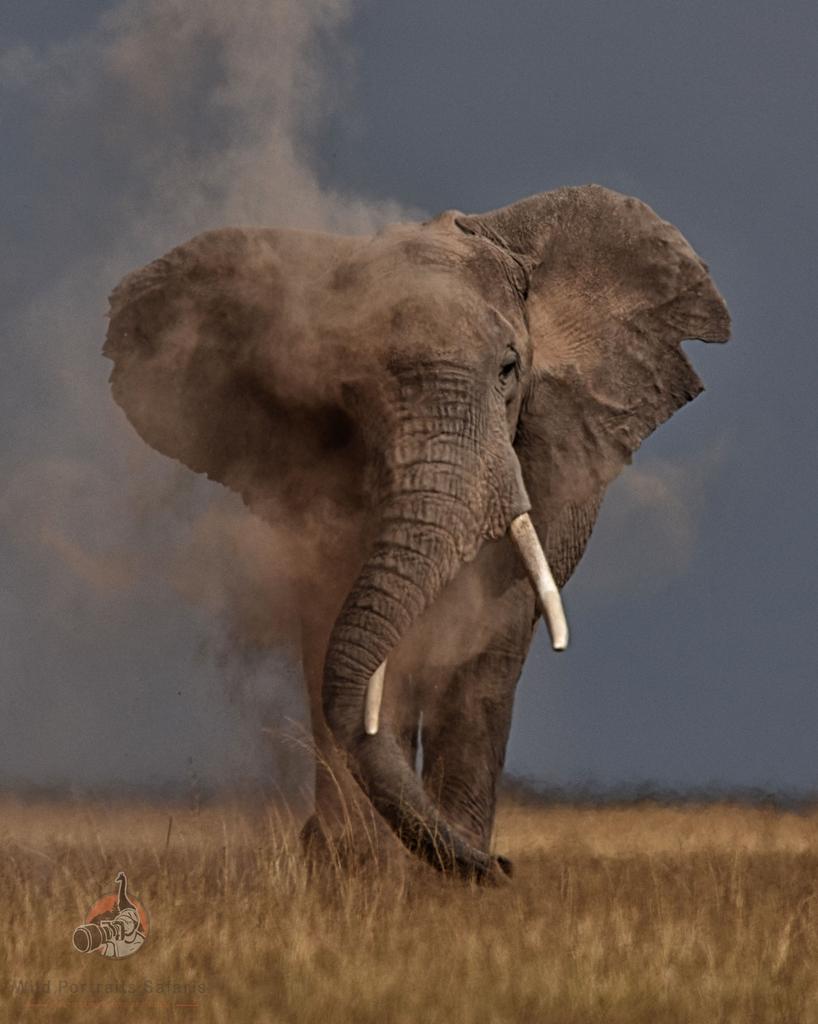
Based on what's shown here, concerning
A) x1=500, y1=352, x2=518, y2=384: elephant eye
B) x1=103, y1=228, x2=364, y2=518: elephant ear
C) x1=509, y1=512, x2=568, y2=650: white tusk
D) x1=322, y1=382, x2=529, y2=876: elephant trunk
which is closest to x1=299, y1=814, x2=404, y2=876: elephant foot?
x1=322, y1=382, x2=529, y2=876: elephant trunk

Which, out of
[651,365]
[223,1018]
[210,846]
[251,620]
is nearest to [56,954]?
[223,1018]

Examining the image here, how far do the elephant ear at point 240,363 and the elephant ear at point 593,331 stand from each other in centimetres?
110

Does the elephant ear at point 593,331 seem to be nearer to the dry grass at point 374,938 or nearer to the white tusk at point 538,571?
the white tusk at point 538,571

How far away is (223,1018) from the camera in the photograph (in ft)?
21.1

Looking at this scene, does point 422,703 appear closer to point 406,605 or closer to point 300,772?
point 300,772

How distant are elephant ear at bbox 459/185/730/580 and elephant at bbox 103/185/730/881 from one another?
0.05 ft

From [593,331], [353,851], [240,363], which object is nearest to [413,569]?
[353,851]

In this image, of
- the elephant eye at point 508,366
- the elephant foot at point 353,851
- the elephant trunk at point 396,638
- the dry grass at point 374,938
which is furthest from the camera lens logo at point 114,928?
the elephant eye at point 508,366

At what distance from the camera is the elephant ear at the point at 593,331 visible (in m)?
11.0

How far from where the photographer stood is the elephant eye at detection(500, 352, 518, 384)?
32.7ft

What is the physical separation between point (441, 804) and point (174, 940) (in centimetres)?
343

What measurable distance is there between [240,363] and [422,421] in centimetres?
193

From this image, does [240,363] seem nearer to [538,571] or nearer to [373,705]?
[538,571]

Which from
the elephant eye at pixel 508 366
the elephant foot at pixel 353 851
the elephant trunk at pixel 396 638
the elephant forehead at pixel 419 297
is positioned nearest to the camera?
the elephant trunk at pixel 396 638
